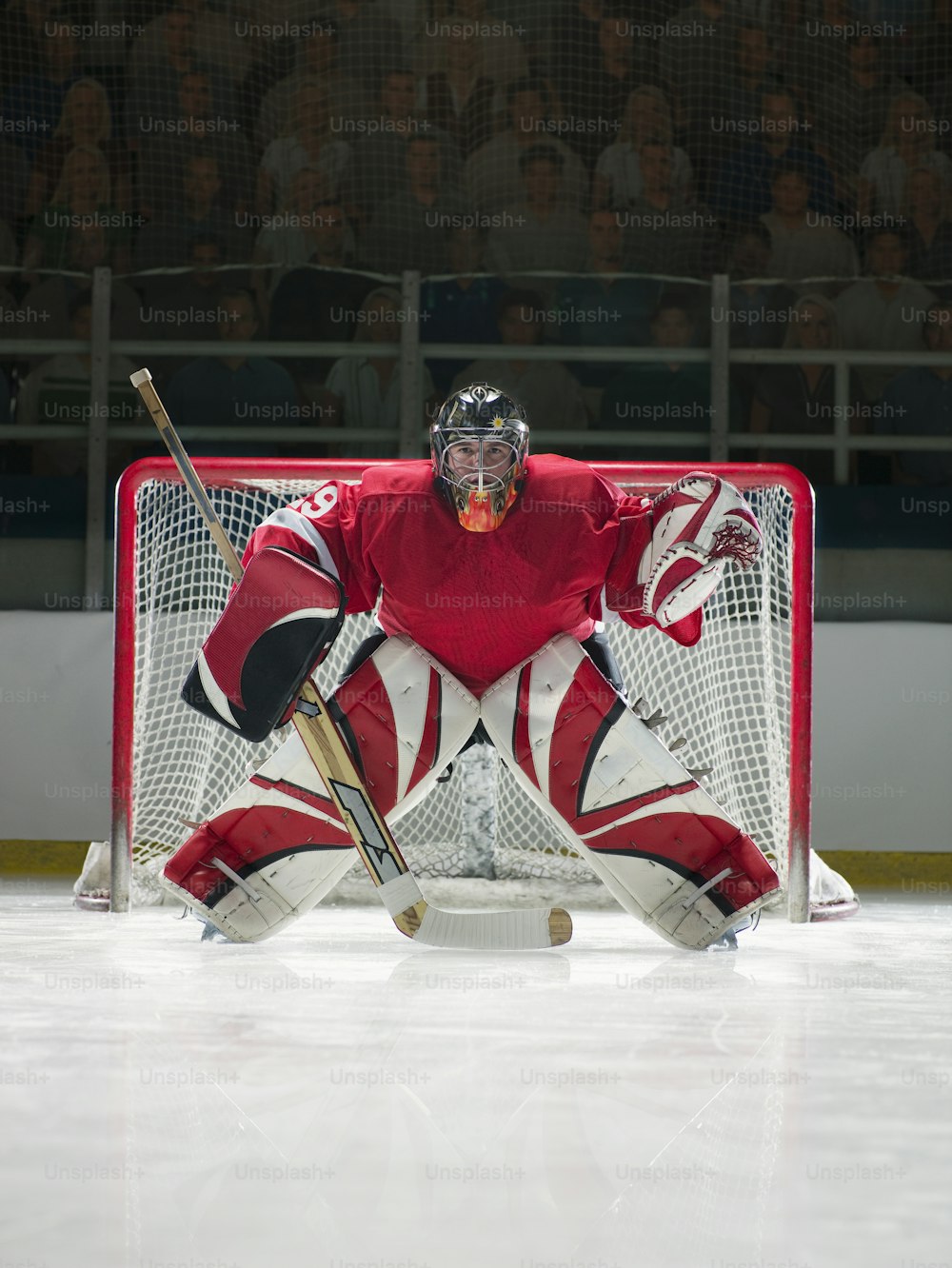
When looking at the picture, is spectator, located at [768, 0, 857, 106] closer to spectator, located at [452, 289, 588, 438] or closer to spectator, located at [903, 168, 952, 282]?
spectator, located at [903, 168, 952, 282]

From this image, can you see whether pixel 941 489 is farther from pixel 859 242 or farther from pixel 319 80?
pixel 319 80

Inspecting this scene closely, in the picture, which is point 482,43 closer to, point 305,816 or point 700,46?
point 700,46

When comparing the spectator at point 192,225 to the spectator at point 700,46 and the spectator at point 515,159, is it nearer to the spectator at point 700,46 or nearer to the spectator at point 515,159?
the spectator at point 515,159

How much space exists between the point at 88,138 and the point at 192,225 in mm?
489

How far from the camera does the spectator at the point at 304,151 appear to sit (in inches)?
200

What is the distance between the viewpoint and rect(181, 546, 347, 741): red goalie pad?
2.07m

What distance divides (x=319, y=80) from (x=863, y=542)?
267cm

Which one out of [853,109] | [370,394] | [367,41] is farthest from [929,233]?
[367,41]

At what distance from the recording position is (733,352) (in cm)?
438

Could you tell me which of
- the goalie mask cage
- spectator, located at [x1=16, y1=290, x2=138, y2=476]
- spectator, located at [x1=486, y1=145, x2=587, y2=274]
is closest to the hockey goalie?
the goalie mask cage

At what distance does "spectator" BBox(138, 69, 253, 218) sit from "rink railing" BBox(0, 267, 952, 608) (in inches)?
31.9

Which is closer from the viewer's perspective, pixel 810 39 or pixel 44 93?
pixel 44 93

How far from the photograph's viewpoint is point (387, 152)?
16.9 feet

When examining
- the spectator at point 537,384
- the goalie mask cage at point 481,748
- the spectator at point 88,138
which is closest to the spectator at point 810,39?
the spectator at point 537,384
